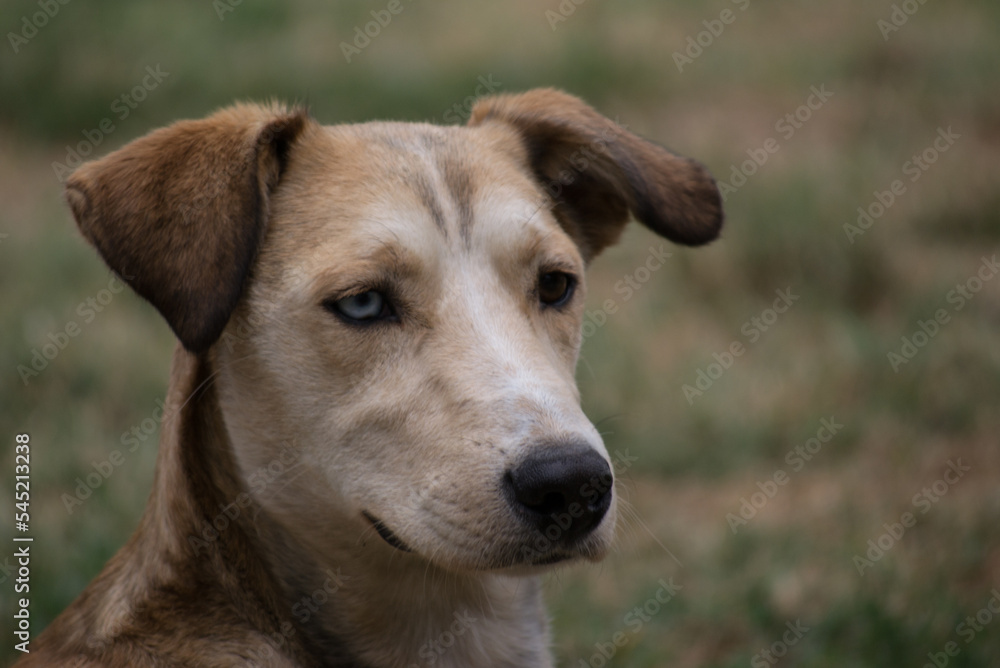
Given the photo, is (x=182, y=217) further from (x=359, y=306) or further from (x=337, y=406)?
(x=337, y=406)

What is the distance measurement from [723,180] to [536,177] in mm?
5360

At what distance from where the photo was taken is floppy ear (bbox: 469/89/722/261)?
411 centimetres

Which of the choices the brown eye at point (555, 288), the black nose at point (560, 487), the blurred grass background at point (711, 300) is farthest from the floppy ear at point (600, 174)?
the black nose at point (560, 487)

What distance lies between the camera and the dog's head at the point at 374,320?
309 centimetres

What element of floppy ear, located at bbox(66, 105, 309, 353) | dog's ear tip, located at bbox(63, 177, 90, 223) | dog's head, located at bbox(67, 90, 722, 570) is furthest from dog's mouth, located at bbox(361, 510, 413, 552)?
dog's ear tip, located at bbox(63, 177, 90, 223)

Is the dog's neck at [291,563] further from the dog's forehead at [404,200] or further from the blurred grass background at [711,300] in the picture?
the blurred grass background at [711,300]

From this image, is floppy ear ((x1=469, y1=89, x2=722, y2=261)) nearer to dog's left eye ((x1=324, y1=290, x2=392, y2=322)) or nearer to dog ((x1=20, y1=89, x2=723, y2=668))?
dog ((x1=20, y1=89, x2=723, y2=668))

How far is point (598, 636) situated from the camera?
5.00 meters

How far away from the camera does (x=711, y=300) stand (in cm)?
839

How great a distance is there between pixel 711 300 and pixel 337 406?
546 cm

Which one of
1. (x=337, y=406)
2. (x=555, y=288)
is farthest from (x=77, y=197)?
(x=555, y=288)

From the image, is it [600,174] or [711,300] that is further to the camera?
[711,300]

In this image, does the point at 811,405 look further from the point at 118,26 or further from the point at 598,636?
the point at 118,26

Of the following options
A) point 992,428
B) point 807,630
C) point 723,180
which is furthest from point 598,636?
point 723,180
